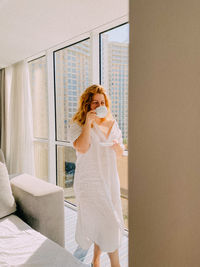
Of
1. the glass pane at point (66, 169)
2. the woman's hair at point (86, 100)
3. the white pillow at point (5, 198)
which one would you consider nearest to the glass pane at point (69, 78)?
the glass pane at point (66, 169)

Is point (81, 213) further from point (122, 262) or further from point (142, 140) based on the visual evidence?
point (142, 140)

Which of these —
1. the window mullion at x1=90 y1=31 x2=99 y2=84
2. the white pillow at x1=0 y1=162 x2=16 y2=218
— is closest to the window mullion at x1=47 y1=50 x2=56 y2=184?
the window mullion at x1=90 y1=31 x2=99 y2=84

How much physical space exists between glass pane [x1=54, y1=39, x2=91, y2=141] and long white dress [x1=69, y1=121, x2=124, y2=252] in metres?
1.28

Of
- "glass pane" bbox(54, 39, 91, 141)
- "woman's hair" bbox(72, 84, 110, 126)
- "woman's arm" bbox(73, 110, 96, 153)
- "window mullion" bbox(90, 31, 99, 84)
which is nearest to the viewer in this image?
"woman's arm" bbox(73, 110, 96, 153)

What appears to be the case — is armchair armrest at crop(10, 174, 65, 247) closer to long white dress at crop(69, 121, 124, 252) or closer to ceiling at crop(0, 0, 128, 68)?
long white dress at crop(69, 121, 124, 252)

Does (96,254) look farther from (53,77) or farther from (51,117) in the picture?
(53,77)

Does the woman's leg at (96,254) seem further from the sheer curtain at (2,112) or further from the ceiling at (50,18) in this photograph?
the sheer curtain at (2,112)

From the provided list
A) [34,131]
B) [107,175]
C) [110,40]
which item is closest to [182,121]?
[107,175]

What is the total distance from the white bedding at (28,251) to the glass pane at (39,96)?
2.16m

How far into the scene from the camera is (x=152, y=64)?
36cm

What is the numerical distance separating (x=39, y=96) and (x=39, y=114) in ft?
0.99

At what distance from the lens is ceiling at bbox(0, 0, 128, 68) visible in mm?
1759

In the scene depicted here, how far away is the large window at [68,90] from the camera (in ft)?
8.81

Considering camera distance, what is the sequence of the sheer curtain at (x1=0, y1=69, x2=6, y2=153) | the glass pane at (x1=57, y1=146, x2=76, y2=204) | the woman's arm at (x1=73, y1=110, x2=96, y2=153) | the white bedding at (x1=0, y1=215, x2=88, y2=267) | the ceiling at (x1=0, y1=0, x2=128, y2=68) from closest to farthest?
the white bedding at (x1=0, y1=215, x2=88, y2=267) < the woman's arm at (x1=73, y1=110, x2=96, y2=153) < the ceiling at (x1=0, y1=0, x2=128, y2=68) < the glass pane at (x1=57, y1=146, x2=76, y2=204) < the sheer curtain at (x1=0, y1=69, x2=6, y2=153)
